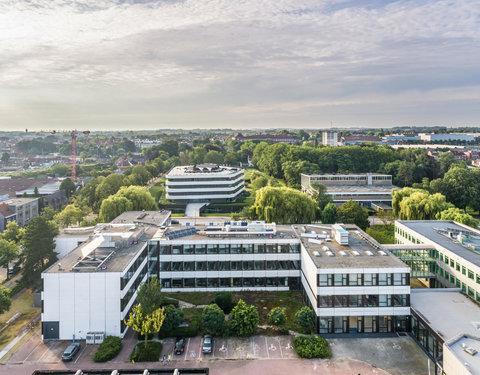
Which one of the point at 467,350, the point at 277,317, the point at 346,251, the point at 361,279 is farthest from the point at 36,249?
the point at 467,350

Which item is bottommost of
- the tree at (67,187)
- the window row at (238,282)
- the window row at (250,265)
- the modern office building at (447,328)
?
the window row at (238,282)

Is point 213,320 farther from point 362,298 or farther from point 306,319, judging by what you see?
point 362,298

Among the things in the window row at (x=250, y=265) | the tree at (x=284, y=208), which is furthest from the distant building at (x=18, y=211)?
the tree at (x=284, y=208)

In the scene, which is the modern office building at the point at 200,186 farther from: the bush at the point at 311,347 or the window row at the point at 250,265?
the bush at the point at 311,347

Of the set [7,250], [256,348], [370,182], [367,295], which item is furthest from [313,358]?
[370,182]

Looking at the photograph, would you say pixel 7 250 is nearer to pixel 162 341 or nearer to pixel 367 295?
pixel 162 341

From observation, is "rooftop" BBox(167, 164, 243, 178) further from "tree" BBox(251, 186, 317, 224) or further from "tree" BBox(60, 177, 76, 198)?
"tree" BBox(251, 186, 317, 224)
